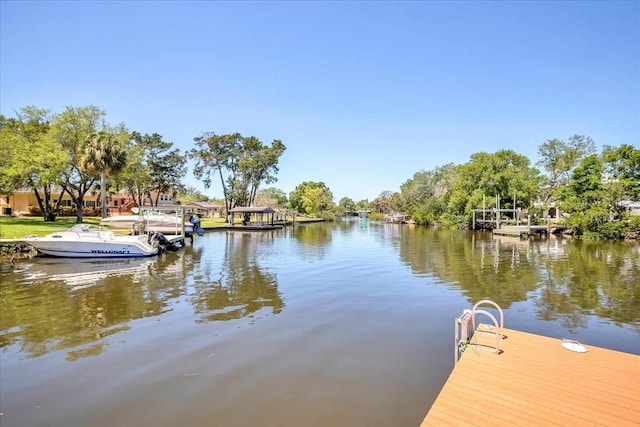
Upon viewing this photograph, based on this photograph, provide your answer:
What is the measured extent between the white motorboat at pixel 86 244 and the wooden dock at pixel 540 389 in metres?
18.1

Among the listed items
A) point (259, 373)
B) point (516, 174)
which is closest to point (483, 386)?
point (259, 373)

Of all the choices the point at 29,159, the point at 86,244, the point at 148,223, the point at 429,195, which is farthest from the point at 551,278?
the point at 429,195

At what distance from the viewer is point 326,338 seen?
734 cm

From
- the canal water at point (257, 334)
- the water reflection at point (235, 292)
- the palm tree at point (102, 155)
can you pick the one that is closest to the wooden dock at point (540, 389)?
the canal water at point (257, 334)

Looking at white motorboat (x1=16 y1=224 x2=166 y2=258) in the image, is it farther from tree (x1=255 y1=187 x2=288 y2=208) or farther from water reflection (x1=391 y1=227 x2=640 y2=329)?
tree (x1=255 y1=187 x2=288 y2=208)

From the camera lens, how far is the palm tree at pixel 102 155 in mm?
28422

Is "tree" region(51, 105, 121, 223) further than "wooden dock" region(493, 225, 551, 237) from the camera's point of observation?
No

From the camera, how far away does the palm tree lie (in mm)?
28422

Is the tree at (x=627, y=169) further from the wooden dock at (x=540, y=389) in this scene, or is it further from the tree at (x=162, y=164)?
the tree at (x=162, y=164)

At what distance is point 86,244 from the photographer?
17.6m

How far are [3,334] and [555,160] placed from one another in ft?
192

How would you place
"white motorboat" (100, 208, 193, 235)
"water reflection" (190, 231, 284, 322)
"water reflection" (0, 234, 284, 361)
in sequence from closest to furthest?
"water reflection" (0, 234, 284, 361), "water reflection" (190, 231, 284, 322), "white motorboat" (100, 208, 193, 235)

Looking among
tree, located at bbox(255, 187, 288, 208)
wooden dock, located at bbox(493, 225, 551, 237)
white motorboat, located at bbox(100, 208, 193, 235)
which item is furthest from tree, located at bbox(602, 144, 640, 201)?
tree, located at bbox(255, 187, 288, 208)

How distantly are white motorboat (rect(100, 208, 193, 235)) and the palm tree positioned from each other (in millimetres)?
4593
